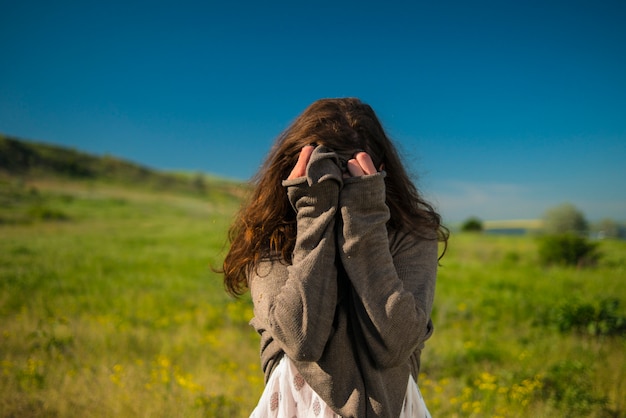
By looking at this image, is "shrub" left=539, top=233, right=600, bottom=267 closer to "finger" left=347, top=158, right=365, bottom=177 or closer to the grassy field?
the grassy field

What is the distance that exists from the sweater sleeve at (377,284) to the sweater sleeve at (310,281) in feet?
0.23

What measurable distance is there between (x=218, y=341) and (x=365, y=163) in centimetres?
497

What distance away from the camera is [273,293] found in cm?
172

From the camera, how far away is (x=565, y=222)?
501 inches

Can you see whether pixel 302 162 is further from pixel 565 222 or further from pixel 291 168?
pixel 565 222

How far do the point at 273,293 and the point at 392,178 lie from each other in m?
0.81

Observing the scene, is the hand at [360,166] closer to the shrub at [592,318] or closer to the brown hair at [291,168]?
the brown hair at [291,168]

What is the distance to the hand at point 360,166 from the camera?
1.69m

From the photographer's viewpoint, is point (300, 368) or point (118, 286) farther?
point (118, 286)

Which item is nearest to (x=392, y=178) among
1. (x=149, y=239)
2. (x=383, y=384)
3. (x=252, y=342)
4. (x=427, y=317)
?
(x=427, y=317)

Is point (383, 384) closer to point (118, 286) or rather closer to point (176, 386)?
point (176, 386)

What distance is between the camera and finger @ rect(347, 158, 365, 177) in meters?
1.69

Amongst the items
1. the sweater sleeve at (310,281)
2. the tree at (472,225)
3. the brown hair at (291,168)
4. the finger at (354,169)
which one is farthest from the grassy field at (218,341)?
the tree at (472,225)

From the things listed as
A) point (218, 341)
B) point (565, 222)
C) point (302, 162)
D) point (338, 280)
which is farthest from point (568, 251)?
point (302, 162)
